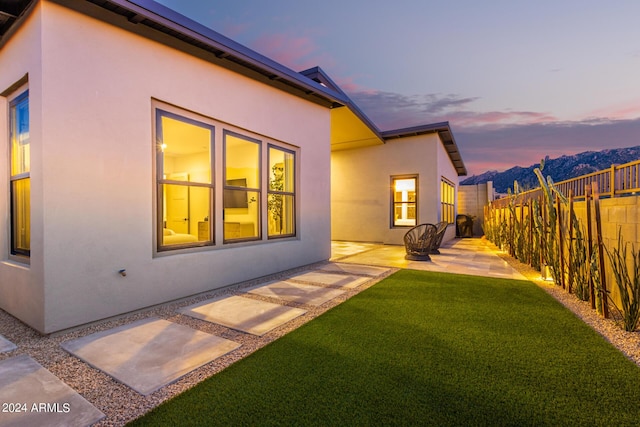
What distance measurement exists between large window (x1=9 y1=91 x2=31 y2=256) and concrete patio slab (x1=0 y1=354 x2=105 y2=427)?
1.72 m

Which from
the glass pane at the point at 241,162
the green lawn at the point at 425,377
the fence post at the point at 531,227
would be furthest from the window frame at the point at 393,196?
the green lawn at the point at 425,377

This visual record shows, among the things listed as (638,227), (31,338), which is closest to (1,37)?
(31,338)

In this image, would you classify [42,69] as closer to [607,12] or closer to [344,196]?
[344,196]

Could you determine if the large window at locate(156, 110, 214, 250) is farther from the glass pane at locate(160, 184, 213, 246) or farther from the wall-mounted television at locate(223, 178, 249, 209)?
the wall-mounted television at locate(223, 178, 249, 209)

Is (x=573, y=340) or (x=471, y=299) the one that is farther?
(x=471, y=299)

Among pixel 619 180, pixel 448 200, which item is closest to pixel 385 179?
pixel 448 200

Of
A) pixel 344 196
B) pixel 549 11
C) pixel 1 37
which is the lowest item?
pixel 344 196

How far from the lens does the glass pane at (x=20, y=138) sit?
3.17 meters

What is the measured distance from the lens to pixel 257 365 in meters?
2.07

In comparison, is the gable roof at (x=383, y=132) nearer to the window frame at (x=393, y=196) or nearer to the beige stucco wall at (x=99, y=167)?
the window frame at (x=393, y=196)

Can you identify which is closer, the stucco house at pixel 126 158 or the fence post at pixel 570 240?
the stucco house at pixel 126 158

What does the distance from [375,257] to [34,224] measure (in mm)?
6055

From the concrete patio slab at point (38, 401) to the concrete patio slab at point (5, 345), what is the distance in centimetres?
40

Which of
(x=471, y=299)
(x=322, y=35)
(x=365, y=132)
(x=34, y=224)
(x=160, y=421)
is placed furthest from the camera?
(x=322, y=35)
